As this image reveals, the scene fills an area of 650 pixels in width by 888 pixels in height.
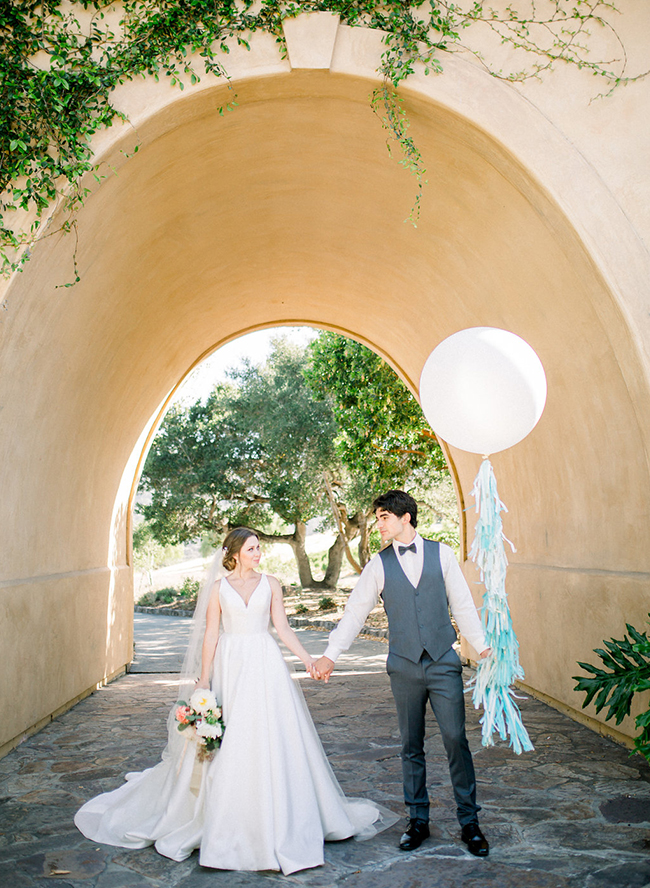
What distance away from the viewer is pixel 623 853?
3809 millimetres

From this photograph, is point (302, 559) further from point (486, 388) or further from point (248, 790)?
point (486, 388)

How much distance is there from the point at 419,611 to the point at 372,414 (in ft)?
28.5

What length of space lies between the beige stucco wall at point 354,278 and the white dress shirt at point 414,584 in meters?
1.84

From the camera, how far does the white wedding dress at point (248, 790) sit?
12.5 ft

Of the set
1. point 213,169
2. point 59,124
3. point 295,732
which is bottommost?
point 295,732

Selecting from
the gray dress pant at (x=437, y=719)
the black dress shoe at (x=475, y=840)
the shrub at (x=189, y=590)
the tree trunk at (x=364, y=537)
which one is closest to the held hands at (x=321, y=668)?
the gray dress pant at (x=437, y=719)

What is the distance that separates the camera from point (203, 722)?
13.1 feet

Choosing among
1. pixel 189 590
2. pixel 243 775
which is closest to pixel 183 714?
pixel 243 775

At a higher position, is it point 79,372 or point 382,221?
point 382,221

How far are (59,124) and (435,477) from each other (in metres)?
14.7

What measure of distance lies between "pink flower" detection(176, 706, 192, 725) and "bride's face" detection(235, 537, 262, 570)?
34.2 inches

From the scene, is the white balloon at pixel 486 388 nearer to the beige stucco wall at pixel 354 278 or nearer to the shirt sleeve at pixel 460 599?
the shirt sleeve at pixel 460 599

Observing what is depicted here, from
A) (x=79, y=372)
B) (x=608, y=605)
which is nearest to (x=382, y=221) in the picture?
(x=79, y=372)

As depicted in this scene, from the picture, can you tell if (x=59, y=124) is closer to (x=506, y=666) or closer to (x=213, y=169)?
(x=213, y=169)
